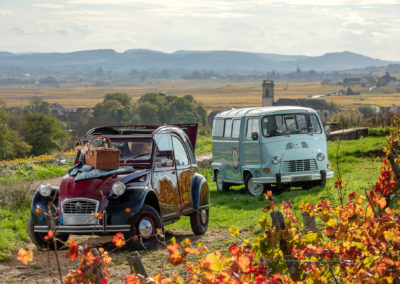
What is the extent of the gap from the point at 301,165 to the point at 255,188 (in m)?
1.32

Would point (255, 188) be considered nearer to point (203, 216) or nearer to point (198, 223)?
point (203, 216)

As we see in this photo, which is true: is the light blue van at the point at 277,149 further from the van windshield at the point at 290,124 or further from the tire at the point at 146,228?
the tire at the point at 146,228

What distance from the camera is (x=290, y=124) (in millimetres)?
16375

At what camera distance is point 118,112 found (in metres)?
104

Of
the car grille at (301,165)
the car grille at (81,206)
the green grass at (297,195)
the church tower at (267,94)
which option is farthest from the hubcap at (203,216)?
the church tower at (267,94)

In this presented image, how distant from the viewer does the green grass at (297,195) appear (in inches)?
496

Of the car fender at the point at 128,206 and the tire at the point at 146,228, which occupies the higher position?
the car fender at the point at 128,206

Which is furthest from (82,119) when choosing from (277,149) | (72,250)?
(72,250)

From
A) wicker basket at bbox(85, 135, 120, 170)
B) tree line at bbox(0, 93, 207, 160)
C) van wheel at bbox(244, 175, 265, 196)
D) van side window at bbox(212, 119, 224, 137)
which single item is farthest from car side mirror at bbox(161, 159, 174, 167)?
tree line at bbox(0, 93, 207, 160)

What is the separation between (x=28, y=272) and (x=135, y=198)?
5.77ft

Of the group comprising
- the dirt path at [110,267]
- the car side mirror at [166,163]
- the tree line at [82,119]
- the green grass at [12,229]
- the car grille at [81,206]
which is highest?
the car side mirror at [166,163]

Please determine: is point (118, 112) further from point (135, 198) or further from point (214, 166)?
point (135, 198)

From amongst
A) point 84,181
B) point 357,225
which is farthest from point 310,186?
point 357,225

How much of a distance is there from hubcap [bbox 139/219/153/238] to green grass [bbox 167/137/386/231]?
3.22ft
